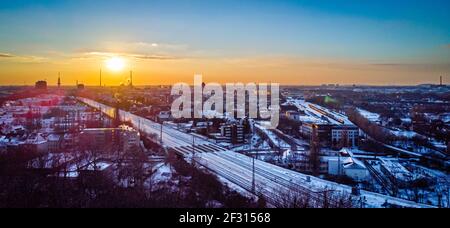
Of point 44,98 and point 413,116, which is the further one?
point 44,98

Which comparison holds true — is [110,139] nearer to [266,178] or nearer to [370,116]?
[266,178]

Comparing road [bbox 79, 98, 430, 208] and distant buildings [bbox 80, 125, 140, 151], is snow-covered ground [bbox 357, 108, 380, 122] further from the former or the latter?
distant buildings [bbox 80, 125, 140, 151]

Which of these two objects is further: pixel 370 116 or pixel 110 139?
pixel 370 116

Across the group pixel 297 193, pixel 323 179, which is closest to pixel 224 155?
pixel 323 179
